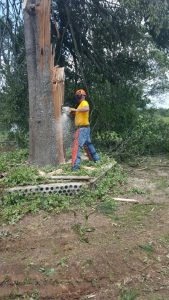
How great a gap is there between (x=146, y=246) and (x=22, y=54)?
8018 mm

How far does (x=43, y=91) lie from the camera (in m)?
9.02

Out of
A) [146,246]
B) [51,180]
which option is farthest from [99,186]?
[146,246]

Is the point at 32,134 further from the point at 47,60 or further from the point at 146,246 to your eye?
the point at 146,246

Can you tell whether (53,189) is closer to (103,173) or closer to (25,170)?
(25,170)

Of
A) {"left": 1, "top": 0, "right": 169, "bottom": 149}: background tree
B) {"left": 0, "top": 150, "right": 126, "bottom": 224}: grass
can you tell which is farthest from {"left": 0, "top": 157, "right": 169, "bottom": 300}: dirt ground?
{"left": 1, "top": 0, "right": 169, "bottom": 149}: background tree

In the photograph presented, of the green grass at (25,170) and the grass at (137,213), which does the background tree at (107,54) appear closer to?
the green grass at (25,170)

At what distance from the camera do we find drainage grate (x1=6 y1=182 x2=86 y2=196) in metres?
6.96

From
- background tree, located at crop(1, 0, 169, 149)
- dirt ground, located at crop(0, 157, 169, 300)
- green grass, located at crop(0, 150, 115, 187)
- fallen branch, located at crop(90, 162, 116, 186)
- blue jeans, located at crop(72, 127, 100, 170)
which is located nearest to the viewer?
dirt ground, located at crop(0, 157, 169, 300)

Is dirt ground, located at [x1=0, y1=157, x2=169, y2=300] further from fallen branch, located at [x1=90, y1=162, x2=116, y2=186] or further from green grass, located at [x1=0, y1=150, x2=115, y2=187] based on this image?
green grass, located at [x1=0, y1=150, x2=115, y2=187]

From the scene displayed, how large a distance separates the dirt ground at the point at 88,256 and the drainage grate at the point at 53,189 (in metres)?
0.72

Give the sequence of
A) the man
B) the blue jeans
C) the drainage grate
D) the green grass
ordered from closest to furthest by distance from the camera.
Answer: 1. the drainage grate
2. the green grass
3. the blue jeans
4. the man

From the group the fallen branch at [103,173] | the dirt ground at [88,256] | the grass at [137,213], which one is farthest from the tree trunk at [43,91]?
the dirt ground at [88,256]

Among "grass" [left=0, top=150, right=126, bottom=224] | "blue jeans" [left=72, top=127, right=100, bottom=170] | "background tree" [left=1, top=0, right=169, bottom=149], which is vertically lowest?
"grass" [left=0, top=150, right=126, bottom=224]

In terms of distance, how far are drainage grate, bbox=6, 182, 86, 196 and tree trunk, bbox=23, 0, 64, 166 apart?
1.92 metres
